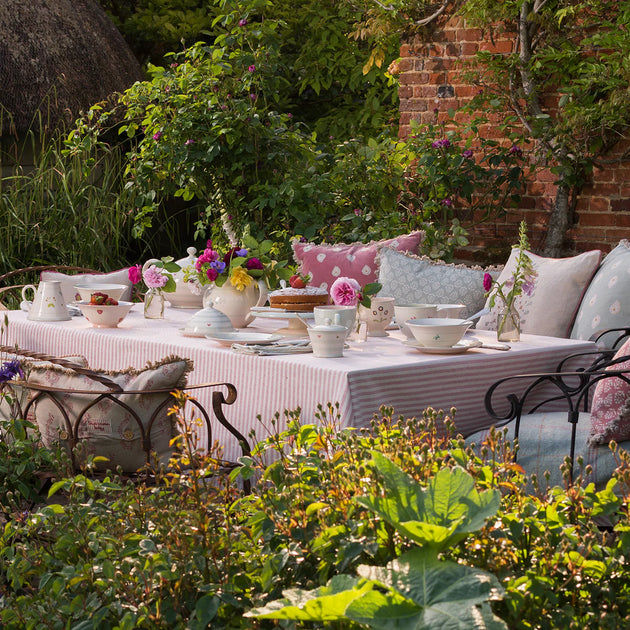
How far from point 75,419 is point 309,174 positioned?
12.4ft

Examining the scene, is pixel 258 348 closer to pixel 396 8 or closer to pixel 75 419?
pixel 75 419

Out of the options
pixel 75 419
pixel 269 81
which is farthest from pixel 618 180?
pixel 75 419

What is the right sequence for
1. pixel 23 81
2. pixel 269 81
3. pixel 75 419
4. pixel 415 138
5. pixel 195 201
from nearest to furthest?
pixel 75 419 → pixel 415 138 → pixel 269 81 → pixel 23 81 → pixel 195 201

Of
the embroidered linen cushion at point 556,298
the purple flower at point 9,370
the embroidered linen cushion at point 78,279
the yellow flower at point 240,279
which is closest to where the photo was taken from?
the purple flower at point 9,370

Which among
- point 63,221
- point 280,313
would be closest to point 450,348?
point 280,313

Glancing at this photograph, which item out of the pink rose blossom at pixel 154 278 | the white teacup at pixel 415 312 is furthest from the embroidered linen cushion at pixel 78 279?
the white teacup at pixel 415 312

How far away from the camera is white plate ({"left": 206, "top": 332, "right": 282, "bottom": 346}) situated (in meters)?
3.22

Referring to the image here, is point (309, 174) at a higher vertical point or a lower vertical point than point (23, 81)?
lower

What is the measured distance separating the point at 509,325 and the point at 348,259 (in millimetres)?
1672

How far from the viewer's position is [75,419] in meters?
2.53

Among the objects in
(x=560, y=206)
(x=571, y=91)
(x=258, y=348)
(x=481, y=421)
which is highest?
(x=571, y=91)

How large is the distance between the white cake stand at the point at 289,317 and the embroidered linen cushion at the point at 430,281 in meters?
1.10

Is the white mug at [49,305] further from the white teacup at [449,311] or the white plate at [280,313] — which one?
the white teacup at [449,311]

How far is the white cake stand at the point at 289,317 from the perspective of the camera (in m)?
3.48
